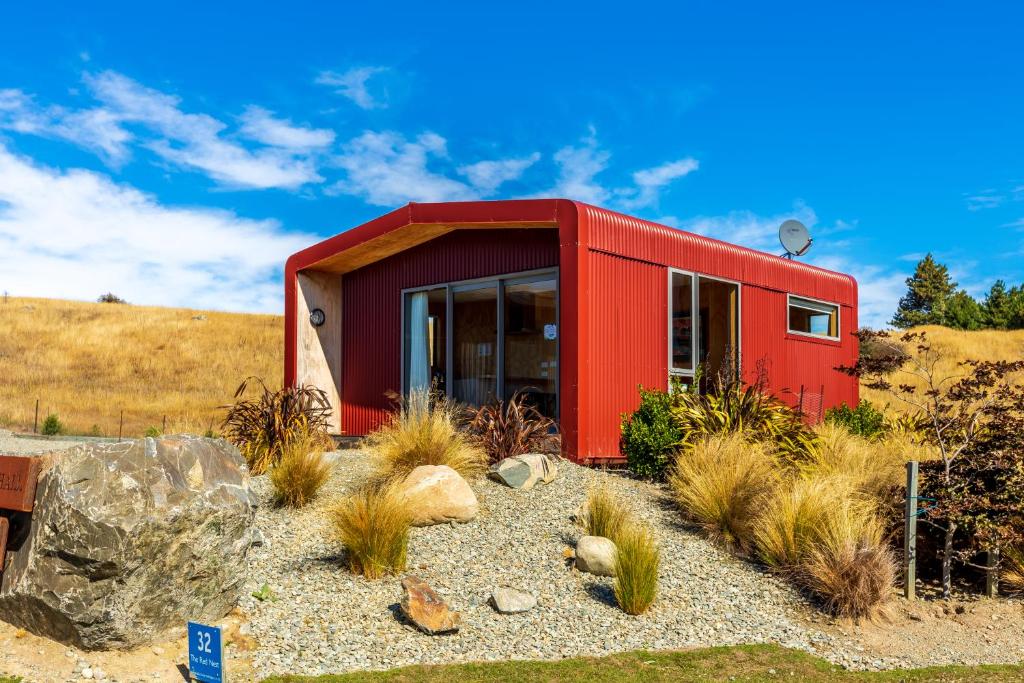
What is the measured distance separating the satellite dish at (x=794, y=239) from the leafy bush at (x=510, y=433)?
20.3 ft

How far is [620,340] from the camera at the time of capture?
9.41 m

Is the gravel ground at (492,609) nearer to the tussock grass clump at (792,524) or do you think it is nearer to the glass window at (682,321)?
the tussock grass clump at (792,524)

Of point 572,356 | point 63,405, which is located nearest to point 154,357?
point 63,405

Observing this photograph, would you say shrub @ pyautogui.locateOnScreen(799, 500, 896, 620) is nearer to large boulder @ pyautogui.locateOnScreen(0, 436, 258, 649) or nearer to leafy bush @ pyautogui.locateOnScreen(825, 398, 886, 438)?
large boulder @ pyautogui.locateOnScreen(0, 436, 258, 649)

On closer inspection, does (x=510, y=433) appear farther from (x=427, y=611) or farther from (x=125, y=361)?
(x=125, y=361)

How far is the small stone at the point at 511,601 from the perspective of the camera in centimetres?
520

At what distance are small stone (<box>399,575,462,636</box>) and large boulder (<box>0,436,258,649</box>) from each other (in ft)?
3.52

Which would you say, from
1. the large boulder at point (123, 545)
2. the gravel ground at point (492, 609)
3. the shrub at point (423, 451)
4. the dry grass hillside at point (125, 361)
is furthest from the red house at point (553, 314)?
the dry grass hillside at point (125, 361)

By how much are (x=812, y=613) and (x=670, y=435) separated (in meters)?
3.10

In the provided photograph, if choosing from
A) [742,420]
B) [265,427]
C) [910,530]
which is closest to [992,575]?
[910,530]

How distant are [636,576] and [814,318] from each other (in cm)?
905

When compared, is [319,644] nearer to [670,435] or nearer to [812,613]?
[812,613]

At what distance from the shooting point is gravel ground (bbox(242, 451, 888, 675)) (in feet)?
15.6

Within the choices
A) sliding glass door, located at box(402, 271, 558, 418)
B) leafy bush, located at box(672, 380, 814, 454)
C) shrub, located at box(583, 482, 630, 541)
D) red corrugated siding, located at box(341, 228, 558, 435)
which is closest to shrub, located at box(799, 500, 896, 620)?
shrub, located at box(583, 482, 630, 541)
